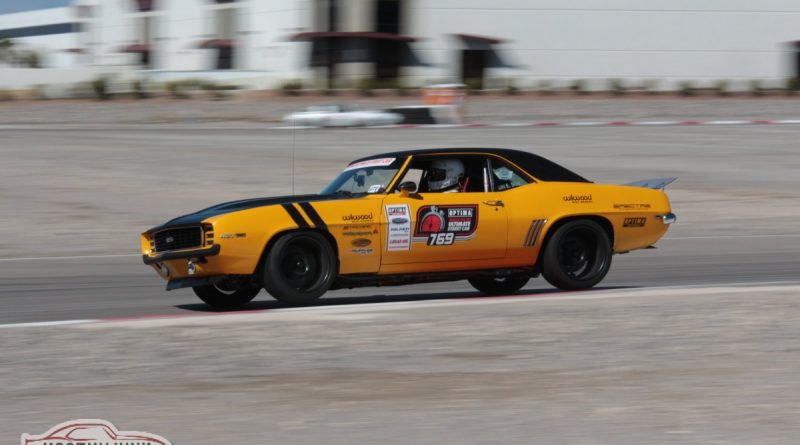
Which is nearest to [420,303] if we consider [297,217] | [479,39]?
[297,217]

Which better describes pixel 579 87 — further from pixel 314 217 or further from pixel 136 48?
pixel 314 217

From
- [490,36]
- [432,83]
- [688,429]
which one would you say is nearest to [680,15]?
[490,36]

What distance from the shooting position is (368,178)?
9.92 metres

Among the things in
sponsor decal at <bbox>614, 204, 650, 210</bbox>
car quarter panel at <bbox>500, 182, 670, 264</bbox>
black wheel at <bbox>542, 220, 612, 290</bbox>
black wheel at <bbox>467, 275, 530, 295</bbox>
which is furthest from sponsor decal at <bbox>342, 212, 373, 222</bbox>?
A: sponsor decal at <bbox>614, 204, 650, 210</bbox>

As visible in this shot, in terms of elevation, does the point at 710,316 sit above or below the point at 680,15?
below

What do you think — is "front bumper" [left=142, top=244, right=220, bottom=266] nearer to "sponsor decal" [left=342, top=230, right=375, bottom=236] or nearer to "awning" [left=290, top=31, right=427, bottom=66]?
"sponsor decal" [left=342, top=230, right=375, bottom=236]

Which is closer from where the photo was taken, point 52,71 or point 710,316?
point 710,316

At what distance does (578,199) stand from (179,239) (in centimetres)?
353

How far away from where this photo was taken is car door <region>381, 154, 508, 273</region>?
960 centimetres

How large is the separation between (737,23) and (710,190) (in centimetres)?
3983

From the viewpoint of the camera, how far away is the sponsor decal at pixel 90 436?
17.2 feet

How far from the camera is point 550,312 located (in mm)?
8875

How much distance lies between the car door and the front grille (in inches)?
59.6

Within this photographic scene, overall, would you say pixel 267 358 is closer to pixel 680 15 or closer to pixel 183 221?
pixel 183 221
